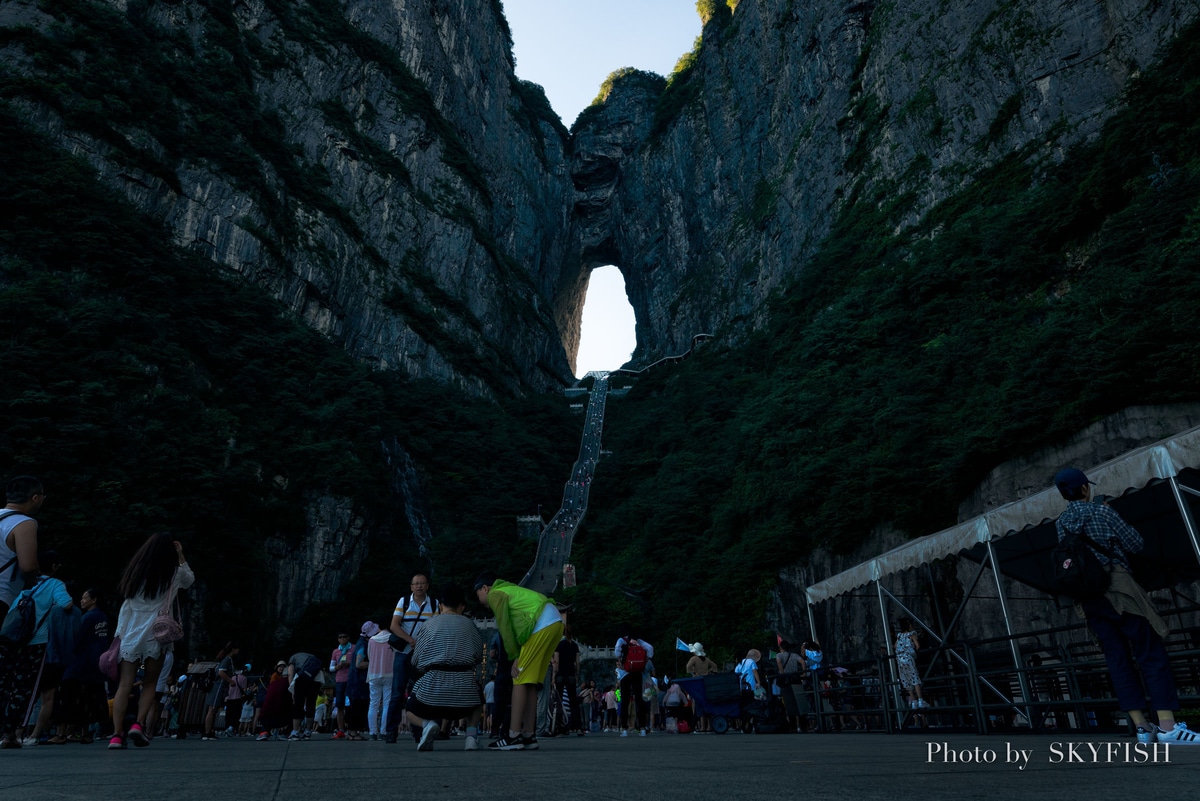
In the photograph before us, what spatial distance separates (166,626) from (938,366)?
2231 cm

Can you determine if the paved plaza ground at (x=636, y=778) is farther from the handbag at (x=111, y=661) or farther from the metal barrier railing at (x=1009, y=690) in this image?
the metal barrier railing at (x=1009, y=690)

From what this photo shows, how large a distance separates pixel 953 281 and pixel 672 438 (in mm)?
19544

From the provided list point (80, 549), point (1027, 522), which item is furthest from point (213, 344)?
point (1027, 522)

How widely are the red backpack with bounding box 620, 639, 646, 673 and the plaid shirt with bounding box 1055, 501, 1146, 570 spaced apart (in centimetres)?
753

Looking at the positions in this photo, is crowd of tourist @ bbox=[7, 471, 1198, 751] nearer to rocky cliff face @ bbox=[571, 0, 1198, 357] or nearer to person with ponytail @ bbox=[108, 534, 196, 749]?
person with ponytail @ bbox=[108, 534, 196, 749]

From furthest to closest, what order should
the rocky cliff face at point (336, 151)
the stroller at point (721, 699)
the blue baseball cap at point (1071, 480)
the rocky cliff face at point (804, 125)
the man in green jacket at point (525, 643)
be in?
the rocky cliff face at point (336, 151), the rocky cliff face at point (804, 125), the stroller at point (721, 699), the man in green jacket at point (525, 643), the blue baseball cap at point (1071, 480)

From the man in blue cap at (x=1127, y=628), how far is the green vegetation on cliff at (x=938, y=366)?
11390 mm

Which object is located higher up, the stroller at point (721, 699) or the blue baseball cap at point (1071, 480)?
the blue baseball cap at point (1071, 480)

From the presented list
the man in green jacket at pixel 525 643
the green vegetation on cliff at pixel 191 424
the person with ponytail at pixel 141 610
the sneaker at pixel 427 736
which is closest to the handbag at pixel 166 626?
the person with ponytail at pixel 141 610

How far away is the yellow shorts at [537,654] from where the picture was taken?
5453mm

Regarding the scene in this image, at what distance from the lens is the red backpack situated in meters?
11.2

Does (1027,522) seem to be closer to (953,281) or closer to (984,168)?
(953,281)

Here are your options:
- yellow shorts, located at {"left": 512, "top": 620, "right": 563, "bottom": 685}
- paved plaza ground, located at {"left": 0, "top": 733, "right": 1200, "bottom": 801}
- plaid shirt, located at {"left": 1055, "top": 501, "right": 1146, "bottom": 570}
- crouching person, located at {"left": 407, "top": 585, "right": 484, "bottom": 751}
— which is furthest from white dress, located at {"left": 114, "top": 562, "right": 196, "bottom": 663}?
plaid shirt, located at {"left": 1055, "top": 501, "right": 1146, "bottom": 570}

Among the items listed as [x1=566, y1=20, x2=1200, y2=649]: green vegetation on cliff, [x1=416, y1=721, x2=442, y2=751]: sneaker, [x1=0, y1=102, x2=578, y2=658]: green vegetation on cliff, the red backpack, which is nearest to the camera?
[x1=416, y1=721, x2=442, y2=751]: sneaker
